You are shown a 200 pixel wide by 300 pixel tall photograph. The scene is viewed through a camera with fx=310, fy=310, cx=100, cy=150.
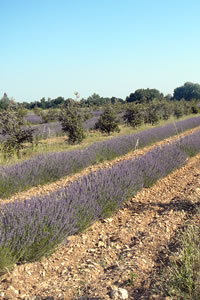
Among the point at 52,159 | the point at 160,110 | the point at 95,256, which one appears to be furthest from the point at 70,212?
the point at 160,110

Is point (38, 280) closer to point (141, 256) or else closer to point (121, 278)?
point (121, 278)

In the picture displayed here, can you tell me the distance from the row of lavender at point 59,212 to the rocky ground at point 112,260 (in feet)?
0.44

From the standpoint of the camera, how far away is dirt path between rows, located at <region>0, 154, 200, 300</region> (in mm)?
2076

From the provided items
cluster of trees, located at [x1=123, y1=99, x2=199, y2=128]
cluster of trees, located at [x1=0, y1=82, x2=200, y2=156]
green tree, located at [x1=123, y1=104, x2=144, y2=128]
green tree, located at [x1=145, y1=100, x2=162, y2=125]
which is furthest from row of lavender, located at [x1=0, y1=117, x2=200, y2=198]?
green tree, located at [x1=145, y1=100, x2=162, y2=125]

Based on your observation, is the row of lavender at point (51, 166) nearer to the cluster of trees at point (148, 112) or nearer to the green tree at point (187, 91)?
the cluster of trees at point (148, 112)

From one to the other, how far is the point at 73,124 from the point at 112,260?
27.2 ft

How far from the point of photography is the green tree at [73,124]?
10.6m

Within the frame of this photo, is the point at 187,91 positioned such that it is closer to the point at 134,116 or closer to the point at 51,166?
the point at 134,116

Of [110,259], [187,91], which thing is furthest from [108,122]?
[187,91]

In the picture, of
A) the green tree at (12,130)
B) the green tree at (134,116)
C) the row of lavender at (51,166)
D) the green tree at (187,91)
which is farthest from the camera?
the green tree at (187,91)

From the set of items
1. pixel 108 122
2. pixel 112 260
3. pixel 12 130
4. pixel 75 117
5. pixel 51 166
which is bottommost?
pixel 112 260

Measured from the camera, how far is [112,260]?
101 inches

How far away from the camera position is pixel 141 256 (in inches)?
98.3

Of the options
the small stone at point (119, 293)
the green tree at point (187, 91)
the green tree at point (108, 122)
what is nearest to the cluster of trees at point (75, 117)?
the green tree at point (108, 122)
